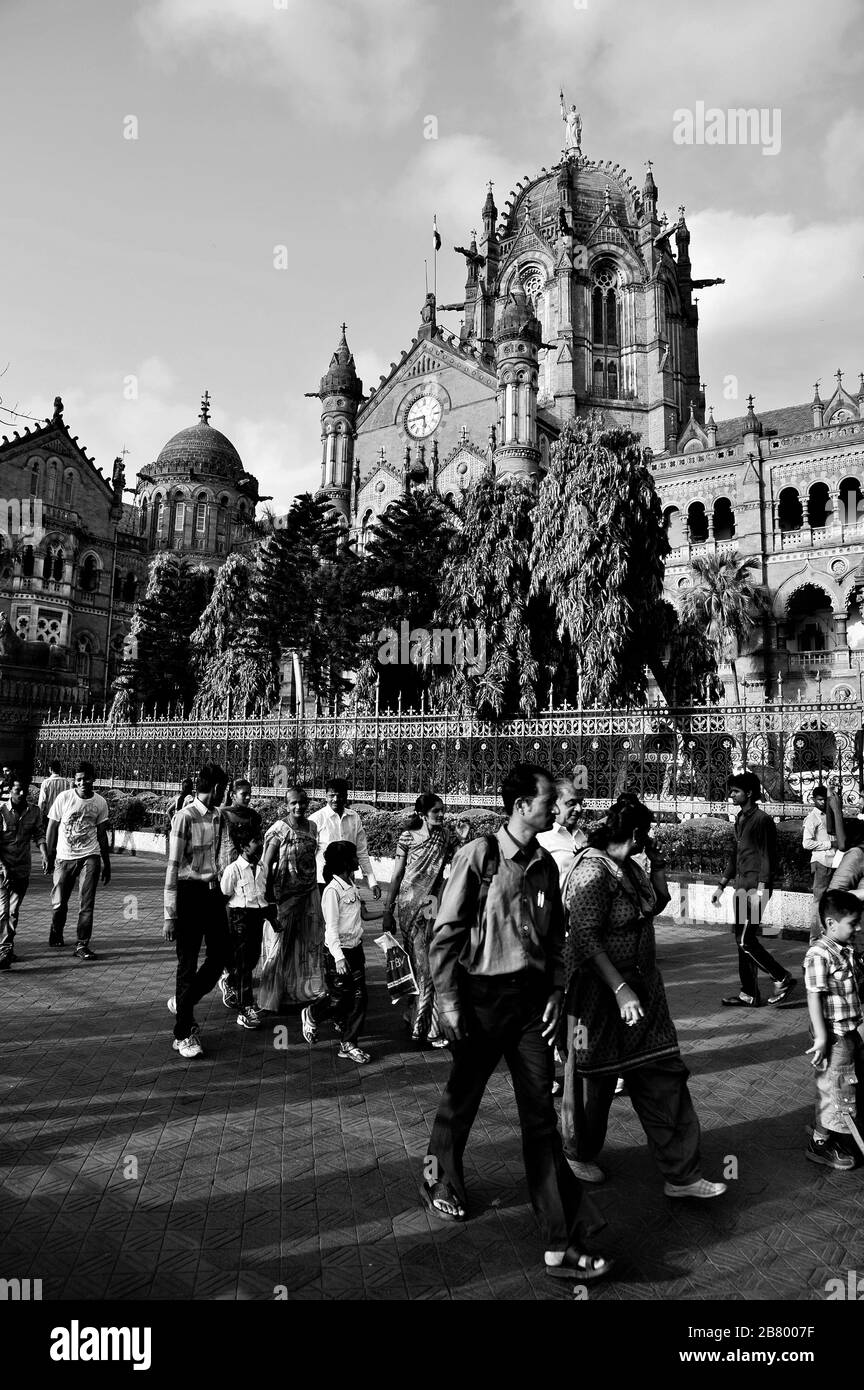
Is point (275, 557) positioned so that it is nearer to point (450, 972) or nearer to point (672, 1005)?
point (672, 1005)

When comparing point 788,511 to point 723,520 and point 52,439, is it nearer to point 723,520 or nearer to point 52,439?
point 723,520

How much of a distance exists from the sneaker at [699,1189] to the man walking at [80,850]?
6.95m

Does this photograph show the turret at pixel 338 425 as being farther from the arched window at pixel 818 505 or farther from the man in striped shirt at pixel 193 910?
the man in striped shirt at pixel 193 910

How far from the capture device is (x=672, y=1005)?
7305mm

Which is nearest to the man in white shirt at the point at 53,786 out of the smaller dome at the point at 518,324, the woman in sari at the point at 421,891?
the woman in sari at the point at 421,891

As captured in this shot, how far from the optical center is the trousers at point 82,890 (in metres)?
8.92

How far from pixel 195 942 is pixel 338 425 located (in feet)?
160

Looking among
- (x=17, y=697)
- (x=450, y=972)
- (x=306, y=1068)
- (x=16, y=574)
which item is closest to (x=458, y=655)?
(x=306, y=1068)

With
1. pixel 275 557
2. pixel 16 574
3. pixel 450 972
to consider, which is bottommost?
pixel 450 972

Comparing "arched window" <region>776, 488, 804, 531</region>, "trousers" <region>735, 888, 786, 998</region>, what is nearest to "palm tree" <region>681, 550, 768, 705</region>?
"arched window" <region>776, 488, 804, 531</region>

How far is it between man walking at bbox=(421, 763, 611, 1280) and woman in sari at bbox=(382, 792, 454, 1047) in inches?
96.3

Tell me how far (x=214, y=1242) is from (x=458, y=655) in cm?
1817

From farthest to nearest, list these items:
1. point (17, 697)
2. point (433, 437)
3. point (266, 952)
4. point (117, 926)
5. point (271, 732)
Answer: point (433, 437)
point (17, 697)
point (271, 732)
point (117, 926)
point (266, 952)

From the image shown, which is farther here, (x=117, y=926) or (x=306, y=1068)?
(x=117, y=926)
